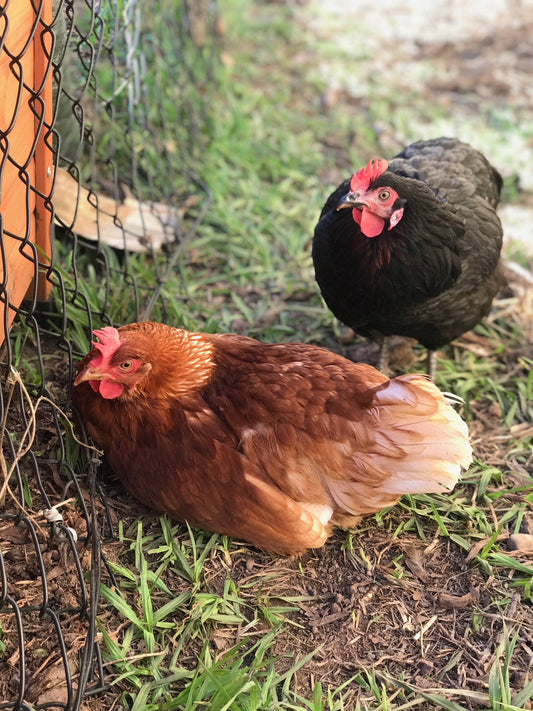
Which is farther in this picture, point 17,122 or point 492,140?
point 492,140

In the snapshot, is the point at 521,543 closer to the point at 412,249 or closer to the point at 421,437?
the point at 421,437

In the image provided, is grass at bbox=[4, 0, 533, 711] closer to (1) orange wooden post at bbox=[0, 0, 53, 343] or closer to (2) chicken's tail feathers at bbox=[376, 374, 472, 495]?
(1) orange wooden post at bbox=[0, 0, 53, 343]

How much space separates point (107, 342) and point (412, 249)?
1314 mm

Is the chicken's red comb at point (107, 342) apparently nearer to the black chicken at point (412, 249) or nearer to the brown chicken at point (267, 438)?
the brown chicken at point (267, 438)

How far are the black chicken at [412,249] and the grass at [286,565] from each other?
0.52 metres

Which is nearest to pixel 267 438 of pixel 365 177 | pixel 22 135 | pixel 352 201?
pixel 352 201

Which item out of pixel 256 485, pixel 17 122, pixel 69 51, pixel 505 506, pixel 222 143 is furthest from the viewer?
pixel 222 143

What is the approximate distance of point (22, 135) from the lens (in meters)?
2.28

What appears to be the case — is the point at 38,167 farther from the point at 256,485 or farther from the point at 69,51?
the point at 256,485

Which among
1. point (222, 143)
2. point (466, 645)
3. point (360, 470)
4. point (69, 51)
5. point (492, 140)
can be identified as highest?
point (69, 51)

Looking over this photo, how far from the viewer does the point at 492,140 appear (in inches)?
215

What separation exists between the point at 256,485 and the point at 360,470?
0.37 metres

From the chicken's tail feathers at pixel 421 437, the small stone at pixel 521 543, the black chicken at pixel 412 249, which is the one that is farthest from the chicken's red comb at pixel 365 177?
the small stone at pixel 521 543

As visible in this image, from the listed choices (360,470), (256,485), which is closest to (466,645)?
(360,470)
